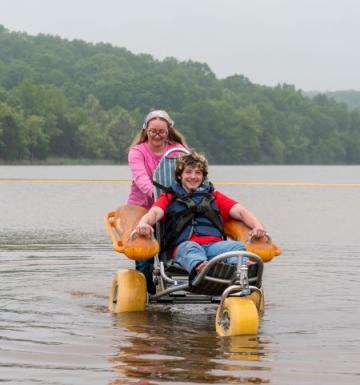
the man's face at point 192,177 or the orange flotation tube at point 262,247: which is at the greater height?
the man's face at point 192,177

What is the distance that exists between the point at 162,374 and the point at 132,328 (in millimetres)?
2018

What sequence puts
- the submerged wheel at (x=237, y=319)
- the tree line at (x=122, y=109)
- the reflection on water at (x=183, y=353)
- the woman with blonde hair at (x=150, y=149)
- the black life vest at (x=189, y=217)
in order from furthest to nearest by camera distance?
the tree line at (x=122, y=109) → the woman with blonde hair at (x=150, y=149) → the black life vest at (x=189, y=217) → the submerged wheel at (x=237, y=319) → the reflection on water at (x=183, y=353)

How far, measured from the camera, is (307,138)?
19062 cm

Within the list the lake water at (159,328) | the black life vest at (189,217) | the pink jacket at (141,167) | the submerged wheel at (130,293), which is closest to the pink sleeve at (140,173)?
the pink jacket at (141,167)

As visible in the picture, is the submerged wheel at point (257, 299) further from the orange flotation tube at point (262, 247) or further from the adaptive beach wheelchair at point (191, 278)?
the orange flotation tube at point (262, 247)

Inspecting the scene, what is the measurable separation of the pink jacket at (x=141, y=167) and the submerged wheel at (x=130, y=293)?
0.80 m

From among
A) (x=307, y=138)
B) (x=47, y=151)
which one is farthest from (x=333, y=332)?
(x=307, y=138)

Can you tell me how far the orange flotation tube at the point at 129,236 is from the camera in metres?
8.24

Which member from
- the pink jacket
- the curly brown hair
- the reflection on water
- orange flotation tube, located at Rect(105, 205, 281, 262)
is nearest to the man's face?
the curly brown hair

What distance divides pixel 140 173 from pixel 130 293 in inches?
45.1

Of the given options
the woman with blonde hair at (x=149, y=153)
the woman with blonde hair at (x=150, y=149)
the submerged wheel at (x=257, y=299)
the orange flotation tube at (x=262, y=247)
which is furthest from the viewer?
the woman with blonde hair at (x=150, y=149)

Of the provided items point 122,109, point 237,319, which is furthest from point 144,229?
point 122,109

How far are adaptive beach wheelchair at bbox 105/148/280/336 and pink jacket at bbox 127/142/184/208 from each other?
30cm

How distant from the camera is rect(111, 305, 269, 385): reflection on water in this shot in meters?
6.06
